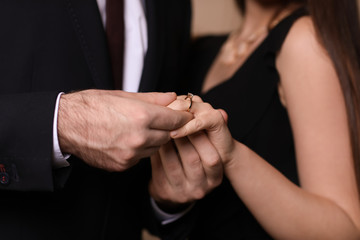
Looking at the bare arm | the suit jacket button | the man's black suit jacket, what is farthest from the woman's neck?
the suit jacket button

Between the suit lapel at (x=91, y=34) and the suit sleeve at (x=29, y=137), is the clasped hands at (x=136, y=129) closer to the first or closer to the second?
the suit sleeve at (x=29, y=137)

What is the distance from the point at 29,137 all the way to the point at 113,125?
0.19 meters

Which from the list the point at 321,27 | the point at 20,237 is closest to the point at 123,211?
the point at 20,237

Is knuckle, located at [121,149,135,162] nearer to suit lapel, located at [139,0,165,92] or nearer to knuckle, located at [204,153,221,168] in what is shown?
knuckle, located at [204,153,221,168]

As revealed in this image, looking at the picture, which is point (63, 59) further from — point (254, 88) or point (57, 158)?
point (254, 88)

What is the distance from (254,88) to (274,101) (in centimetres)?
8

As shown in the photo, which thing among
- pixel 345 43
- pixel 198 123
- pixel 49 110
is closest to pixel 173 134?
pixel 198 123

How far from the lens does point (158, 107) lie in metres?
0.78

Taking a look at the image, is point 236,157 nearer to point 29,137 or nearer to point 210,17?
point 29,137

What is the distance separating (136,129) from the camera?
30.1 inches

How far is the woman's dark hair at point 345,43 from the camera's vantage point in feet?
3.59

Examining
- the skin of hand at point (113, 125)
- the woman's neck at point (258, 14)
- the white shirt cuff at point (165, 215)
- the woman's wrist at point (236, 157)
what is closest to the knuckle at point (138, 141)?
the skin of hand at point (113, 125)

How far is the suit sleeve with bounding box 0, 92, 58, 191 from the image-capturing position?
2.64 ft

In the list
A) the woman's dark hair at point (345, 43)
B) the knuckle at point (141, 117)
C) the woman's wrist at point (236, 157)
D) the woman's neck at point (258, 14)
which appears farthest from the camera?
the woman's neck at point (258, 14)
